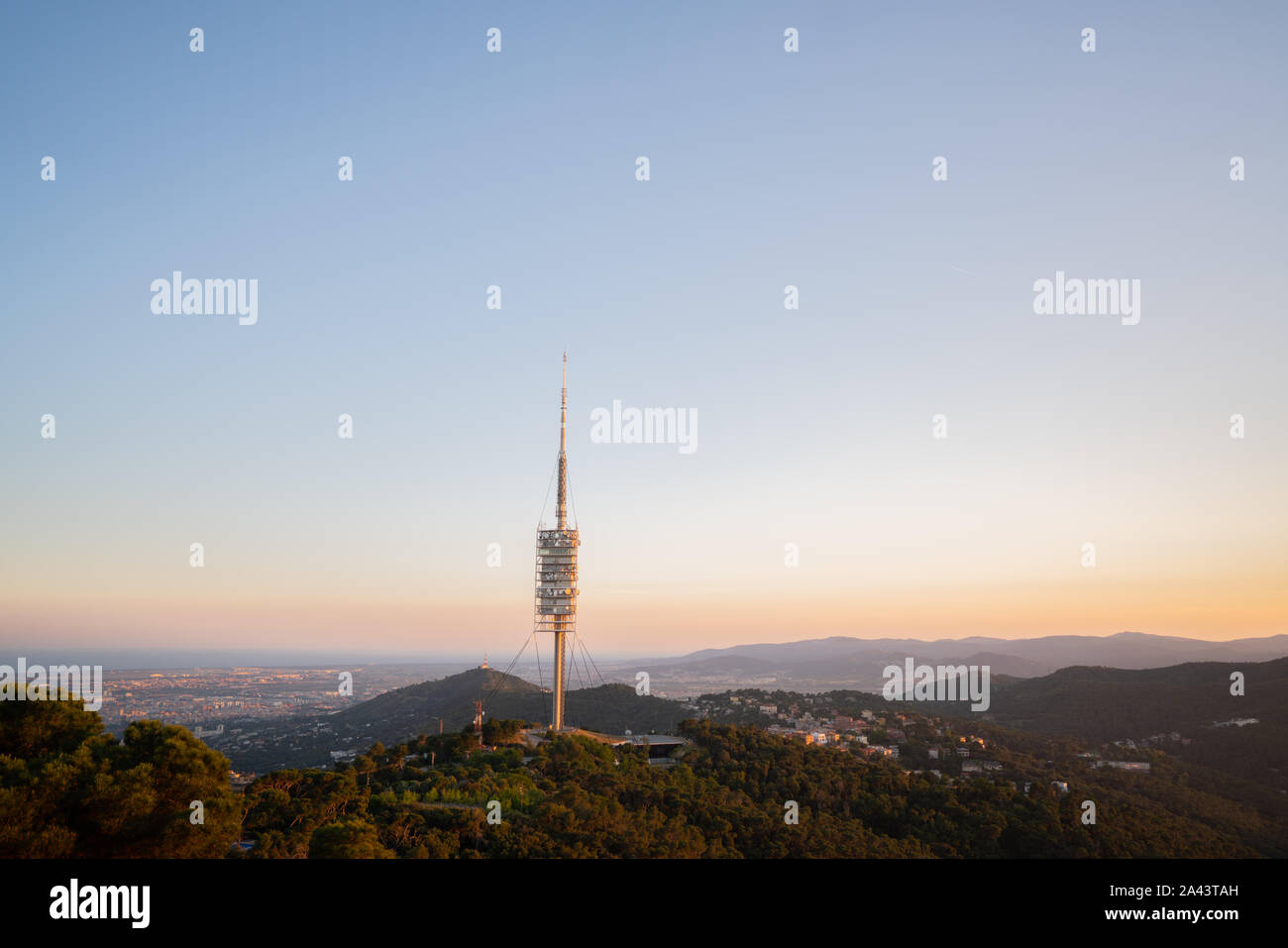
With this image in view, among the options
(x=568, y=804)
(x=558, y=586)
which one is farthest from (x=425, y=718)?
(x=568, y=804)

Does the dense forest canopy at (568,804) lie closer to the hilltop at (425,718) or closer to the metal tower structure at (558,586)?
the metal tower structure at (558,586)

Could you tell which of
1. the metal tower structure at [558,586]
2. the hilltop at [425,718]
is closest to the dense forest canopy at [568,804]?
the metal tower structure at [558,586]

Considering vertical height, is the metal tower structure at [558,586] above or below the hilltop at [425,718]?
above

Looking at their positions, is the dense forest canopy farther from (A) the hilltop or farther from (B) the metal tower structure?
(A) the hilltop

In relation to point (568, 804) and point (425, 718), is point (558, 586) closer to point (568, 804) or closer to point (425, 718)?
point (568, 804)

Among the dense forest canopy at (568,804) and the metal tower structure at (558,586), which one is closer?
the dense forest canopy at (568,804)

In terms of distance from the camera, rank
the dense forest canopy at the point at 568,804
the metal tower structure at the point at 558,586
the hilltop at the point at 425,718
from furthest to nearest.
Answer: the hilltop at the point at 425,718
the metal tower structure at the point at 558,586
the dense forest canopy at the point at 568,804

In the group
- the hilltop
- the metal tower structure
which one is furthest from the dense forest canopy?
the hilltop

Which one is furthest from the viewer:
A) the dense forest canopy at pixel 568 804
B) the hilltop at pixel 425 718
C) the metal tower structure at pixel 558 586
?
the hilltop at pixel 425 718

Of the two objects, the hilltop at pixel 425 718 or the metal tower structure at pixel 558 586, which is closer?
the metal tower structure at pixel 558 586

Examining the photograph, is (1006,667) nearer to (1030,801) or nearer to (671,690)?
(671,690)
